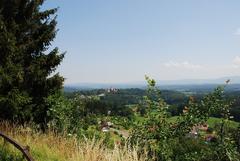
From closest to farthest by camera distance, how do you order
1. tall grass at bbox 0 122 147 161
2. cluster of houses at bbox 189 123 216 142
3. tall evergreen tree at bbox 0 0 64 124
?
tall grass at bbox 0 122 147 161 → cluster of houses at bbox 189 123 216 142 → tall evergreen tree at bbox 0 0 64 124

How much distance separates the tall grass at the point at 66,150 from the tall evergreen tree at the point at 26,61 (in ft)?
24.4

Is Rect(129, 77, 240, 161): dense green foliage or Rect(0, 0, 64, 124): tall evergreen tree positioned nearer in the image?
Rect(129, 77, 240, 161): dense green foliage

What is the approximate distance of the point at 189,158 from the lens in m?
7.80

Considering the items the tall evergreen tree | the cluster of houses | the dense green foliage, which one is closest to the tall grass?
the dense green foliage

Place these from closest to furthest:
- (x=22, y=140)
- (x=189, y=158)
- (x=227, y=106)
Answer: (x=22, y=140), (x=189, y=158), (x=227, y=106)

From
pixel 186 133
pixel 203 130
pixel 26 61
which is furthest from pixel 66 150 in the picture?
pixel 26 61

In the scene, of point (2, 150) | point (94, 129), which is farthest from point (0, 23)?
point (2, 150)

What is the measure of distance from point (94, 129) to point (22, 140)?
438 centimetres

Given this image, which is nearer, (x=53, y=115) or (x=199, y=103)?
(x=199, y=103)

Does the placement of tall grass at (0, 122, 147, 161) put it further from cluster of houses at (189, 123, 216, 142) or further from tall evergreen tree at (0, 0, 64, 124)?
tall evergreen tree at (0, 0, 64, 124)

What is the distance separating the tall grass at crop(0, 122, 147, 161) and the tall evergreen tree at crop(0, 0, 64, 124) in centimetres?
744

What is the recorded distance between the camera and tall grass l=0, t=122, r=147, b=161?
573 cm

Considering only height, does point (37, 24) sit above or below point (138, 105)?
above

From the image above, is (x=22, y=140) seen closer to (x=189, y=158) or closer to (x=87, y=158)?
(x=87, y=158)
